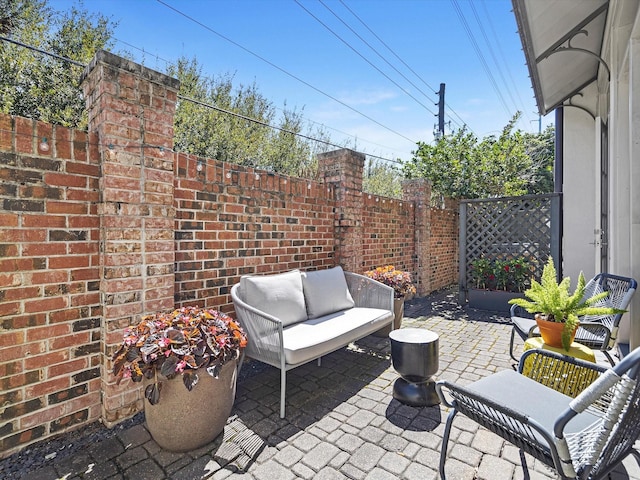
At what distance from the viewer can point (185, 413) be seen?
75.5 inches

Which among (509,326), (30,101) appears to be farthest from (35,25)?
(509,326)

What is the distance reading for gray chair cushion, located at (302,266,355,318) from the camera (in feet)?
10.9

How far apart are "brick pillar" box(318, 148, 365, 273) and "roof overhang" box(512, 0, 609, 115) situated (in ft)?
7.46

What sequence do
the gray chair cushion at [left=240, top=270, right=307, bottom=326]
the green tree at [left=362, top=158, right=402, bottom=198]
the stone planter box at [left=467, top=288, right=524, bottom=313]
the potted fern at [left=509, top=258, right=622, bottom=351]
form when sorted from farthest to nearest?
the green tree at [left=362, top=158, right=402, bottom=198] < the stone planter box at [left=467, top=288, right=524, bottom=313] < the gray chair cushion at [left=240, top=270, right=307, bottom=326] < the potted fern at [left=509, top=258, right=622, bottom=351]

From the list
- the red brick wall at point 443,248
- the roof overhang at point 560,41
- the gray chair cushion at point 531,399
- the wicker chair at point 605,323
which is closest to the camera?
the gray chair cushion at point 531,399

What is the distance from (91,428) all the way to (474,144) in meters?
8.37

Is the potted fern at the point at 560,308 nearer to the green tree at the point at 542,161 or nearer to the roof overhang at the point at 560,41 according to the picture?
the roof overhang at the point at 560,41

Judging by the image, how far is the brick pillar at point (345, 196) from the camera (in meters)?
4.41

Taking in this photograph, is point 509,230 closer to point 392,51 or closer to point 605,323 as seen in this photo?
point 605,323

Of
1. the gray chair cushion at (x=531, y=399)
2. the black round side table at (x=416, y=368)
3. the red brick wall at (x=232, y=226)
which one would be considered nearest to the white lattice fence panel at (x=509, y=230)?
the red brick wall at (x=232, y=226)

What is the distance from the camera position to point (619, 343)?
3252mm

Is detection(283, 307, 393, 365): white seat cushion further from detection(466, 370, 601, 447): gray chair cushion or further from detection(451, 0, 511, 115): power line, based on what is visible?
detection(451, 0, 511, 115): power line

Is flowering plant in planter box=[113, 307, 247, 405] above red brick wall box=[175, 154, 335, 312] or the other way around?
the other way around

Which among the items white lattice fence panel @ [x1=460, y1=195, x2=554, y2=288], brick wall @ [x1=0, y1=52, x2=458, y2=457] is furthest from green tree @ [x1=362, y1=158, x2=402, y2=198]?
brick wall @ [x1=0, y1=52, x2=458, y2=457]
